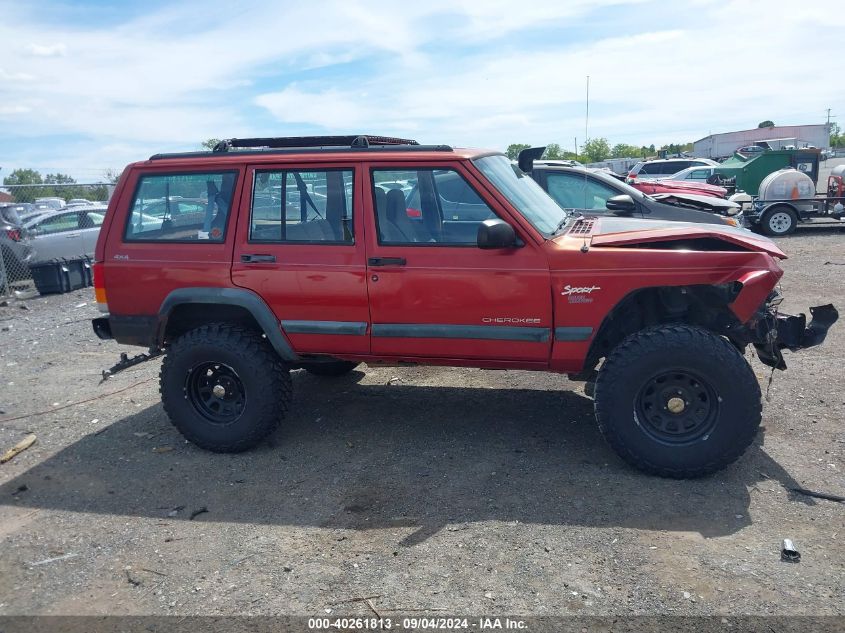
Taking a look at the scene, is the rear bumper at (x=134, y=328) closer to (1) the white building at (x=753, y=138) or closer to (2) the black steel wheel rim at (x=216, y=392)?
(2) the black steel wheel rim at (x=216, y=392)

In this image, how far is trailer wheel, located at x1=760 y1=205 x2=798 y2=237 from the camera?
16.4m

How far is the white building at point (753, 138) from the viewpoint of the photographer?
158 feet

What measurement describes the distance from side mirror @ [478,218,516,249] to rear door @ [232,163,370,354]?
87 centimetres

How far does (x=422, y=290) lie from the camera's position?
15.0 feet

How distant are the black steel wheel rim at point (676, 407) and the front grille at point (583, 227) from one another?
1125 millimetres

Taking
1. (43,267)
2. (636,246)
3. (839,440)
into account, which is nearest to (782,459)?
(839,440)

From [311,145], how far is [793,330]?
12.1 feet

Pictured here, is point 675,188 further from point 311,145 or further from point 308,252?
point 308,252

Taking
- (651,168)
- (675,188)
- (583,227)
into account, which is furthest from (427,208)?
(651,168)

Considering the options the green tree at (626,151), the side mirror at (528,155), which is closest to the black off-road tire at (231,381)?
the side mirror at (528,155)

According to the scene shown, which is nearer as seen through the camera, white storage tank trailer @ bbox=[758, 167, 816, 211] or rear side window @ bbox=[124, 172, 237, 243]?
rear side window @ bbox=[124, 172, 237, 243]

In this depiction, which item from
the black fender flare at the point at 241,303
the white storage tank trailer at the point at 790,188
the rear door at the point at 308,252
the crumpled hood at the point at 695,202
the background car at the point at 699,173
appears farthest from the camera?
the background car at the point at 699,173

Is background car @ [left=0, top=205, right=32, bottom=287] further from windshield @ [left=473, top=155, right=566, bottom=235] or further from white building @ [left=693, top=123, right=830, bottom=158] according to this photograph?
white building @ [left=693, top=123, right=830, bottom=158]

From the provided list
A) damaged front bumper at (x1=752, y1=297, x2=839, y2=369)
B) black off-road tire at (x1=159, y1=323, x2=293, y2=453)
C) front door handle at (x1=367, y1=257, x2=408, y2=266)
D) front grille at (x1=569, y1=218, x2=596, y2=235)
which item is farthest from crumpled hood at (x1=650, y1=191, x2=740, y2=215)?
black off-road tire at (x1=159, y1=323, x2=293, y2=453)
